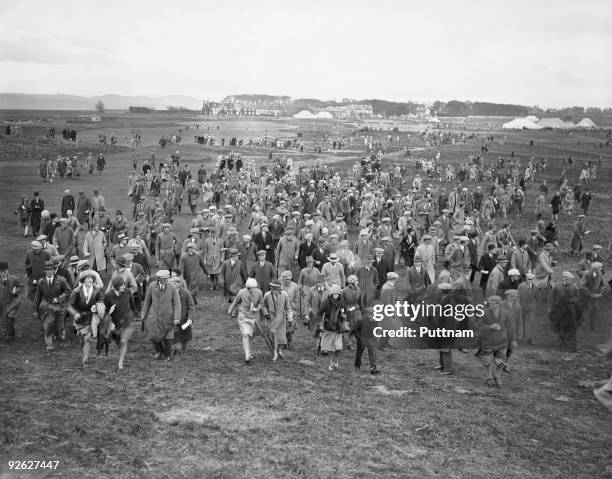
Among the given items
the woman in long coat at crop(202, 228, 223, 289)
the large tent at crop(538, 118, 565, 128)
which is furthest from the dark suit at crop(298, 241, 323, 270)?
the large tent at crop(538, 118, 565, 128)

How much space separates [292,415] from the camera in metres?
8.31

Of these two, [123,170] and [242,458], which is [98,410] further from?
[123,170]

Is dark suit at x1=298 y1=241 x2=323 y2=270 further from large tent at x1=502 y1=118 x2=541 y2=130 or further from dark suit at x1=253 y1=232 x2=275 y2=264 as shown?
large tent at x1=502 y1=118 x2=541 y2=130

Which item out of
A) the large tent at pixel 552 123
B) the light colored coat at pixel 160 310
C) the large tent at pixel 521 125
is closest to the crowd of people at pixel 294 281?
the light colored coat at pixel 160 310

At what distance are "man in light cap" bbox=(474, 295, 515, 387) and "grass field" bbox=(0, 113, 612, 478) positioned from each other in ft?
1.05

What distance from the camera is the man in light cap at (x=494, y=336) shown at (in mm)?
9906

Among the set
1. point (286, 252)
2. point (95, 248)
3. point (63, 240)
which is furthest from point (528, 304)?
point (63, 240)

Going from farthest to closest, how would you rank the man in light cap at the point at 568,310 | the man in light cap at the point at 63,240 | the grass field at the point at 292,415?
the man in light cap at the point at 63,240 → the man in light cap at the point at 568,310 → the grass field at the point at 292,415

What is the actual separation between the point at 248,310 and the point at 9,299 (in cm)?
459

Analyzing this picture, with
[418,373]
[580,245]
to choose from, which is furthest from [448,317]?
[580,245]

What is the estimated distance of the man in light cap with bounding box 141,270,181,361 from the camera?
9969 mm

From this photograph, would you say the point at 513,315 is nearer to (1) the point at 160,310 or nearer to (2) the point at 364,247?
(2) the point at 364,247

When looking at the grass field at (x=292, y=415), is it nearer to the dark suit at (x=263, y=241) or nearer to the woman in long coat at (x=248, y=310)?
the woman in long coat at (x=248, y=310)

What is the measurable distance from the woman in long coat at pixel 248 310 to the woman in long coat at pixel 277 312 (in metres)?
0.16
